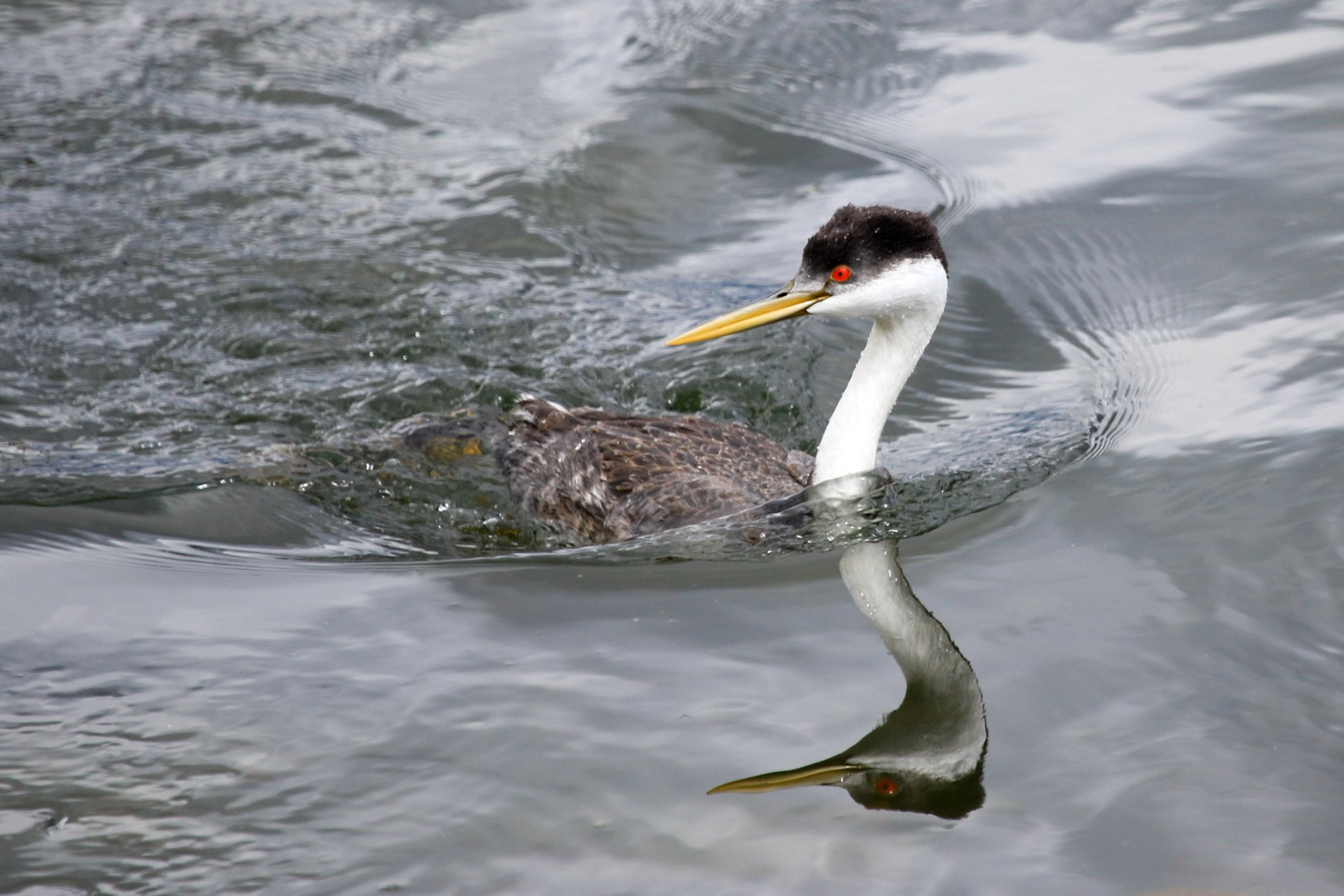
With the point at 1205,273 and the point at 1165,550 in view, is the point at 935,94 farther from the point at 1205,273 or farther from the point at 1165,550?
the point at 1165,550

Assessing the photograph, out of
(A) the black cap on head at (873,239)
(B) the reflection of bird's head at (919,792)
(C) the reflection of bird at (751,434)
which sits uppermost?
(A) the black cap on head at (873,239)

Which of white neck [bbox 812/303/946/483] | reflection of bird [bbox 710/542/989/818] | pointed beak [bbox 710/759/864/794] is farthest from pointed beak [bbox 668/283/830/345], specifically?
pointed beak [bbox 710/759/864/794]

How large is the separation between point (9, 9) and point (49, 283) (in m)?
5.41

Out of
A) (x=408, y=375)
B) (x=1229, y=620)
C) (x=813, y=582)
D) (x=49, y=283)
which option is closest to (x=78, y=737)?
(x=813, y=582)

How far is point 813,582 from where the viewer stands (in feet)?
17.1

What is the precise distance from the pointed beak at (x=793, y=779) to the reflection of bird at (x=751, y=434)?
1.72 meters

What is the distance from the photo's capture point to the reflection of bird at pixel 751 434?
5406 millimetres

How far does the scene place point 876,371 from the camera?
5.75m

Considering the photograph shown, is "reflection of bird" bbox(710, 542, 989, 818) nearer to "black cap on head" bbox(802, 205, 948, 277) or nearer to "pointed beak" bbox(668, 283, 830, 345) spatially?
"pointed beak" bbox(668, 283, 830, 345)

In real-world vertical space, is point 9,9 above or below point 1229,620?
above

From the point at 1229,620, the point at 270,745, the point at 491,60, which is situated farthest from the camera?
the point at 491,60

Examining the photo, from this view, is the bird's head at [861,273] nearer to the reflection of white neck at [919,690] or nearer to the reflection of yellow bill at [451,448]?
the reflection of white neck at [919,690]

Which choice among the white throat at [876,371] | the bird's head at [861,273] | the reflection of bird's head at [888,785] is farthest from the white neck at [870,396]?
the reflection of bird's head at [888,785]

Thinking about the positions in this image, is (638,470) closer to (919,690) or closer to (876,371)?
(876,371)
